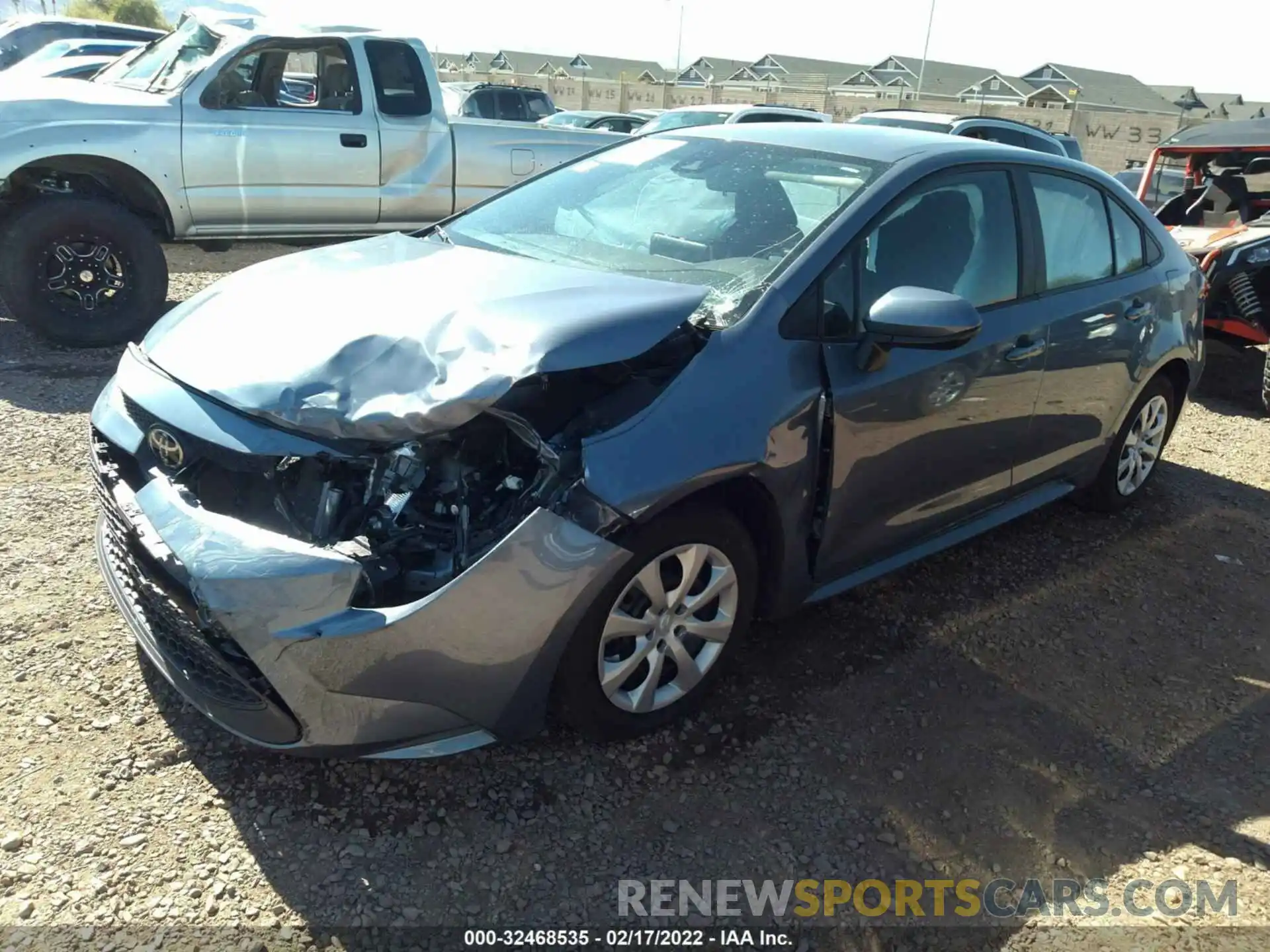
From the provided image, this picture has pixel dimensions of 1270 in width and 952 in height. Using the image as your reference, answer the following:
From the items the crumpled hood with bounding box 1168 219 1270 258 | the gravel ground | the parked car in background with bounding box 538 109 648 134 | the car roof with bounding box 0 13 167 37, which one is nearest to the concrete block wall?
the parked car in background with bounding box 538 109 648 134

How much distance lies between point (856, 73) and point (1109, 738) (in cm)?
5823

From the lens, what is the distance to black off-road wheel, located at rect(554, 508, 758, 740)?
252 centimetres

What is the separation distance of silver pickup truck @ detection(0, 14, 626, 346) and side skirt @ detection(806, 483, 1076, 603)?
17.0 feet

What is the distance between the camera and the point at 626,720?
107 inches

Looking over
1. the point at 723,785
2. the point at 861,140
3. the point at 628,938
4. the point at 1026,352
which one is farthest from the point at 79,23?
the point at 628,938

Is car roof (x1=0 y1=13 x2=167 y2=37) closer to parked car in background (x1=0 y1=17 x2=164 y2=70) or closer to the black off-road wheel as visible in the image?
parked car in background (x1=0 y1=17 x2=164 y2=70)

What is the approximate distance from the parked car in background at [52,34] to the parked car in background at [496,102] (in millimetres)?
4654

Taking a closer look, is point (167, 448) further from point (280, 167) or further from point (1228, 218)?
point (1228, 218)

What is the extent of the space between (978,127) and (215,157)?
7.72 meters

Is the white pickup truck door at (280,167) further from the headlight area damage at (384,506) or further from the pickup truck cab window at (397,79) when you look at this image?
the headlight area damage at (384,506)

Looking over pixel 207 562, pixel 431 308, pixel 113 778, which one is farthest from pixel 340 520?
pixel 113 778

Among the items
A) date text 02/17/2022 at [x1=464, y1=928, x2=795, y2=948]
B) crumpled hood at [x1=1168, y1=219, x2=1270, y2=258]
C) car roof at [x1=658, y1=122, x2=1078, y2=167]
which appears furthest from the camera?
crumpled hood at [x1=1168, y1=219, x2=1270, y2=258]

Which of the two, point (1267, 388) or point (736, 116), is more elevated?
point (736, 116)

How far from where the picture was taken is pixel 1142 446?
186 inches
